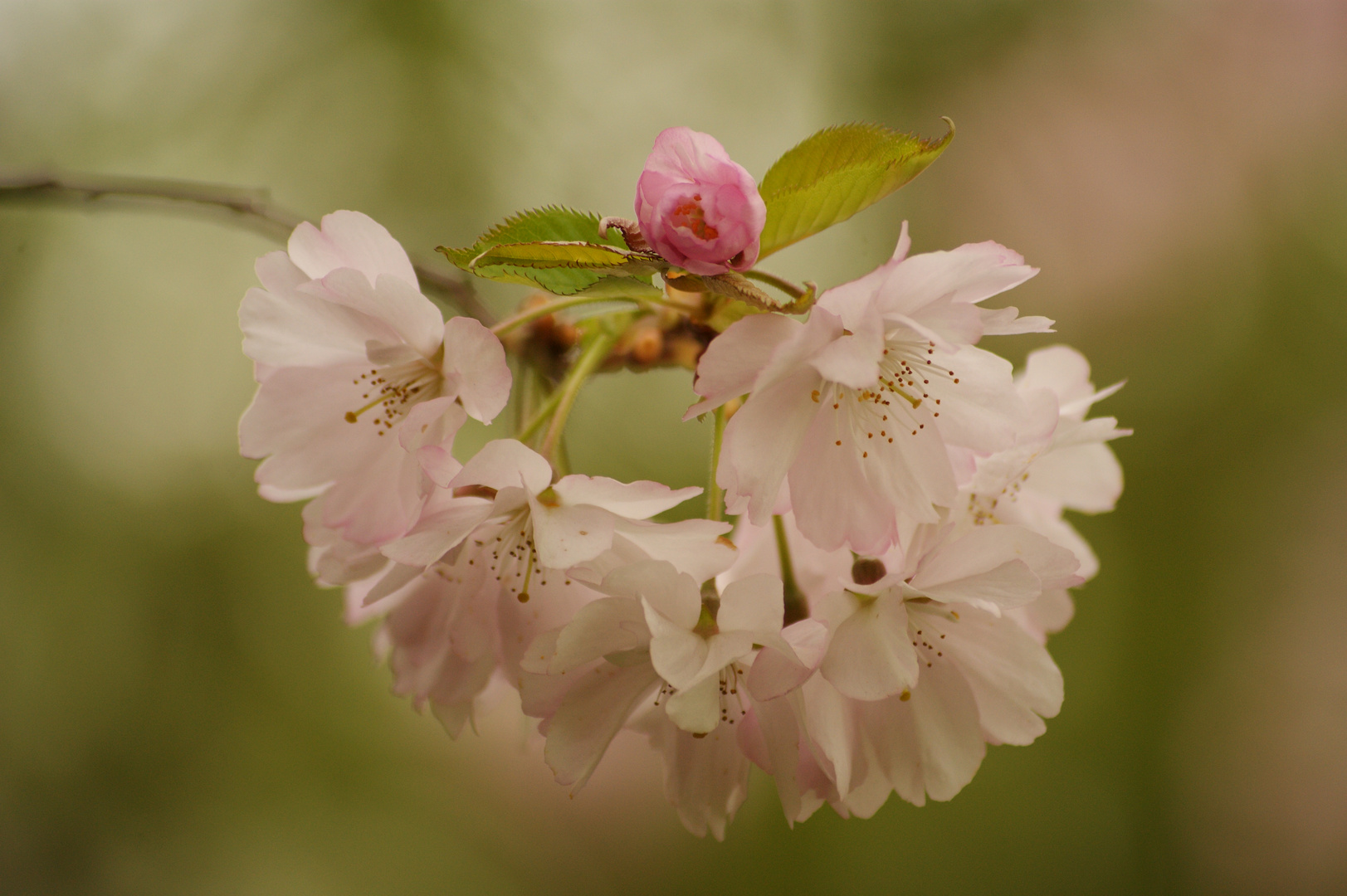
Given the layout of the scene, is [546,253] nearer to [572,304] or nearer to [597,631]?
[572,304]

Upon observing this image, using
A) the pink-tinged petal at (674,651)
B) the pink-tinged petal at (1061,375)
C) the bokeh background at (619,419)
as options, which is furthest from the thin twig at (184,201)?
the bokeh background at (619,419)

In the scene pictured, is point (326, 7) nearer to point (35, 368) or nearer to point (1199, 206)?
point (35, 368)

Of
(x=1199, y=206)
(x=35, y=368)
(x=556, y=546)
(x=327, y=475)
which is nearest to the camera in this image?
(x=556, y=546)

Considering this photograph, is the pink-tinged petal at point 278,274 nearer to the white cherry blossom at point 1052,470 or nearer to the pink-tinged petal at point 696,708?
the pink-tinged petal at point 696,708

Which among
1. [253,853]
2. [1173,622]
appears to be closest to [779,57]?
[1173,622]

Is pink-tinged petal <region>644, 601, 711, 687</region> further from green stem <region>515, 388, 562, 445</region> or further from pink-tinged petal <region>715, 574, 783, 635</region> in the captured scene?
green stem <region>515, 388, 562, 445</region>
